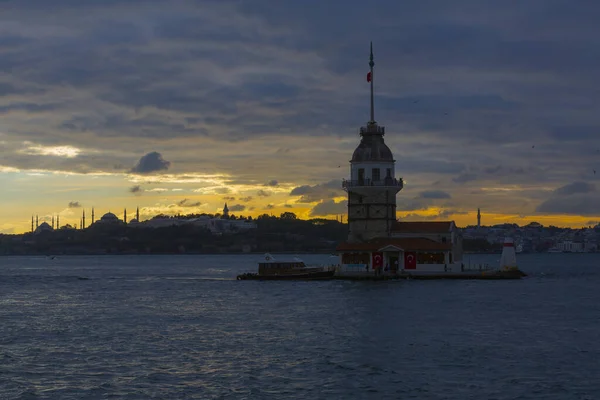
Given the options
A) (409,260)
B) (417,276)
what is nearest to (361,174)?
(409,260)

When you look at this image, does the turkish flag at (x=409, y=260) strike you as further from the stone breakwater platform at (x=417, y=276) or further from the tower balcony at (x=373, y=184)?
the tower balcony at (x=373, y=184)

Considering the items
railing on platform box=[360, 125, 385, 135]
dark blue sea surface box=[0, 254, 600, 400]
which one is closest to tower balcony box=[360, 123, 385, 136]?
railing on platform box=[360, 125, 385, 135]

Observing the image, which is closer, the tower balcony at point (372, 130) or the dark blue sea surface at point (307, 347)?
the dark blue sea surface at point (307, 347)

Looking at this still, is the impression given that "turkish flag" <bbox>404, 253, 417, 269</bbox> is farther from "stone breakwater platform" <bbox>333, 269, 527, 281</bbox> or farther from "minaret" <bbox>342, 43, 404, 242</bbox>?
"minaret" <bbox>342, 43, 404, 242</bbox>

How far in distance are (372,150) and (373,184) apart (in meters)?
4.50

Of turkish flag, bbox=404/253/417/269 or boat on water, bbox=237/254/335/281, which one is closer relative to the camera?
turkish flag, bbox=404/253/417/269

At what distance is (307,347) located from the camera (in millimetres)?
45688

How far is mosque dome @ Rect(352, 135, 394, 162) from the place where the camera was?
10514 centimetres

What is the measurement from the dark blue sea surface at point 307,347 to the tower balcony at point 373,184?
984 inches

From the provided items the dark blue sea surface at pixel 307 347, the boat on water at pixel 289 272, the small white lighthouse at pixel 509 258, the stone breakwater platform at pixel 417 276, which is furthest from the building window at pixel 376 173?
the dark blue sea surface at pixel 307 347

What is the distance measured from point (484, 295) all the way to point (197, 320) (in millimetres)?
30085

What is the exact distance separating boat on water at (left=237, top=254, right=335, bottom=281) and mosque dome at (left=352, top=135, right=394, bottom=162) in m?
13.5

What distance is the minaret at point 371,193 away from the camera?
10344 centimetres

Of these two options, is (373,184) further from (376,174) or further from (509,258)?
(509,258)
